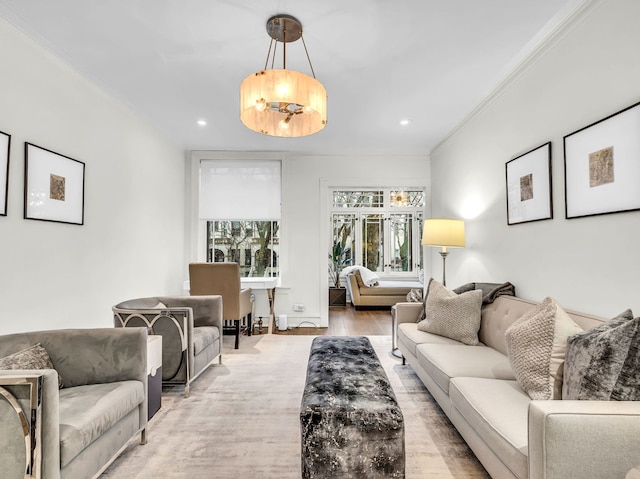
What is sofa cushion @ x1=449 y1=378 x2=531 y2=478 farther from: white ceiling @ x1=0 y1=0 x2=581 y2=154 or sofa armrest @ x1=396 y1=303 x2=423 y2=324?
white ceiling @ x1=0 y1=0 x2=581 y2=154

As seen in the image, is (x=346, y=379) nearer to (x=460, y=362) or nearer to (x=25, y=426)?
(x=460, y=362)

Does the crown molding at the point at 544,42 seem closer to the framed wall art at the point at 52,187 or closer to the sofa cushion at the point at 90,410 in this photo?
the sofa cushion at the point at 90,410

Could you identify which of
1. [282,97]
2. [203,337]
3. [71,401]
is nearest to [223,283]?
[203,337]

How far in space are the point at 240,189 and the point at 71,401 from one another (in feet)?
12.7

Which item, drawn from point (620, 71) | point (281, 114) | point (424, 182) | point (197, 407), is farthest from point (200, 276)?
point (620, 71)

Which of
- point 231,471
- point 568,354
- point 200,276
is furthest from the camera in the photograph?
point 200,276

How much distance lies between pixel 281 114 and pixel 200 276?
7.77 ft

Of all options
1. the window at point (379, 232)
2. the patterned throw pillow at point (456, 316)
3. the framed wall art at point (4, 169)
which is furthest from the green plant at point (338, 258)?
the framed wall art at point (4, 169)

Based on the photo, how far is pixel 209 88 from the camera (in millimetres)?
3197

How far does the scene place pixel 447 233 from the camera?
3598 mm

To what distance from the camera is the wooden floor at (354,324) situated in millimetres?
4938

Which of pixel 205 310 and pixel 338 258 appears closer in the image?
pixel 205 310

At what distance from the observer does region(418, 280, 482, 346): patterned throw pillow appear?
9.05 feet

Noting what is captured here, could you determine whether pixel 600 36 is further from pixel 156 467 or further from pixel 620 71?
pixel 156 467
